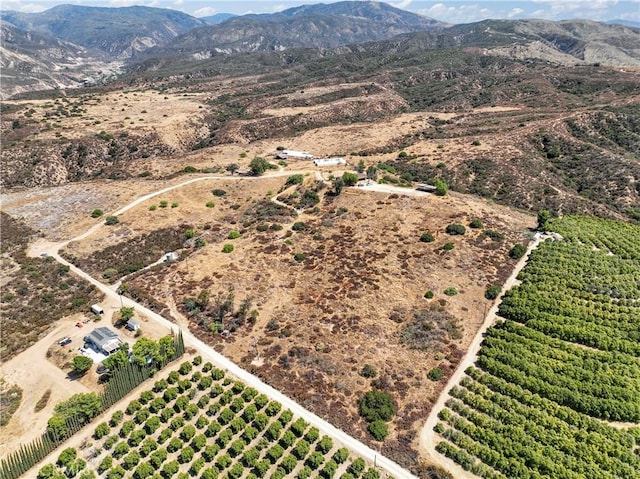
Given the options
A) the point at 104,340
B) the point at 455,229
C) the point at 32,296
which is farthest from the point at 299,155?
the point at 104,340

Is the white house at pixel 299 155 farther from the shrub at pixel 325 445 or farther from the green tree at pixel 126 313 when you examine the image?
the shrub at pixel 325 445

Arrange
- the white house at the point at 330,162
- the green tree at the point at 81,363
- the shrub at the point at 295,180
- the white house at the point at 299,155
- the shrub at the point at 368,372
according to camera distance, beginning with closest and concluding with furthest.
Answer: the green tree at the point at 81,363 → the shrub at the point at 368,372 → the shrub at the point at 295,180 → the white house at the point at 330,162 → the white house at the point at 299,155

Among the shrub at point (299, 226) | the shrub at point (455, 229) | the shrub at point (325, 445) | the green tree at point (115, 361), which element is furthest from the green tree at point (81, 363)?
the shrub at point (455, 229)

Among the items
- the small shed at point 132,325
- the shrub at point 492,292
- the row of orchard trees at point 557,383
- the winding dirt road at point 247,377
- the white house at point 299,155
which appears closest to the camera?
the row of orchard trees at point 557,383

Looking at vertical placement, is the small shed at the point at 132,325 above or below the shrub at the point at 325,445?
above

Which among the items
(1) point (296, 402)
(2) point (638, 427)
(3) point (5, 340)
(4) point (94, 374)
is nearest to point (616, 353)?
(2) point (638, 427)

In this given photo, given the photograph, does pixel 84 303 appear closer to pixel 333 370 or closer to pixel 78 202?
pixel 333 370
